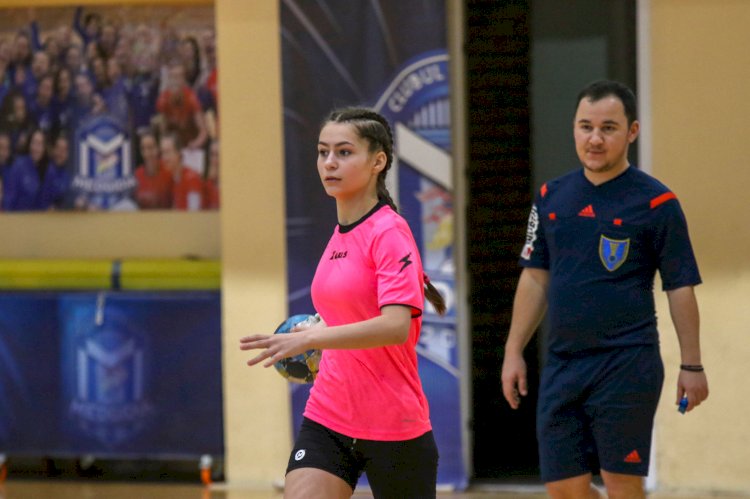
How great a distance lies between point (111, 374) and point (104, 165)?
5.01 feet

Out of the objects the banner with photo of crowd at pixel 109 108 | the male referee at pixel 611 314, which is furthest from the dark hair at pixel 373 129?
the banner with photo of crowd at pixel 109 108

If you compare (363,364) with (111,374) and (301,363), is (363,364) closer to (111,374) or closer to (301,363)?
(301,363)

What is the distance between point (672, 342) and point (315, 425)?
12.1 feet

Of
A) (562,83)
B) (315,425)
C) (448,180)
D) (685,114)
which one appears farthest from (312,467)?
(562,83)

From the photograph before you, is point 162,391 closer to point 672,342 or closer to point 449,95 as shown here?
point 449,95

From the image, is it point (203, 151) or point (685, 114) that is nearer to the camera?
point (685, 114)

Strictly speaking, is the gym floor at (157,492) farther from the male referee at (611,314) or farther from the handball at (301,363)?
the handball at (301,363)

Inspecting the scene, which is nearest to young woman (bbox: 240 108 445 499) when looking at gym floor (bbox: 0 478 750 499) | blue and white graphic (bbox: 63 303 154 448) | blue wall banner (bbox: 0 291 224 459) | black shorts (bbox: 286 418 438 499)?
black shorts (bbox: 286 418 438 499)

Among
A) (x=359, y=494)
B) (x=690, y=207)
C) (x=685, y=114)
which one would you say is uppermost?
(x=685, y=114)

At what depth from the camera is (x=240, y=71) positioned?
7.25m

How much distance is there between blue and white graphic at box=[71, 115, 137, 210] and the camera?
8211mm

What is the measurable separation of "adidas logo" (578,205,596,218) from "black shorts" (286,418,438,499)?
3.85ft

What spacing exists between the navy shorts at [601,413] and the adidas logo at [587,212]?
50cm

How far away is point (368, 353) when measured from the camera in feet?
11.9
